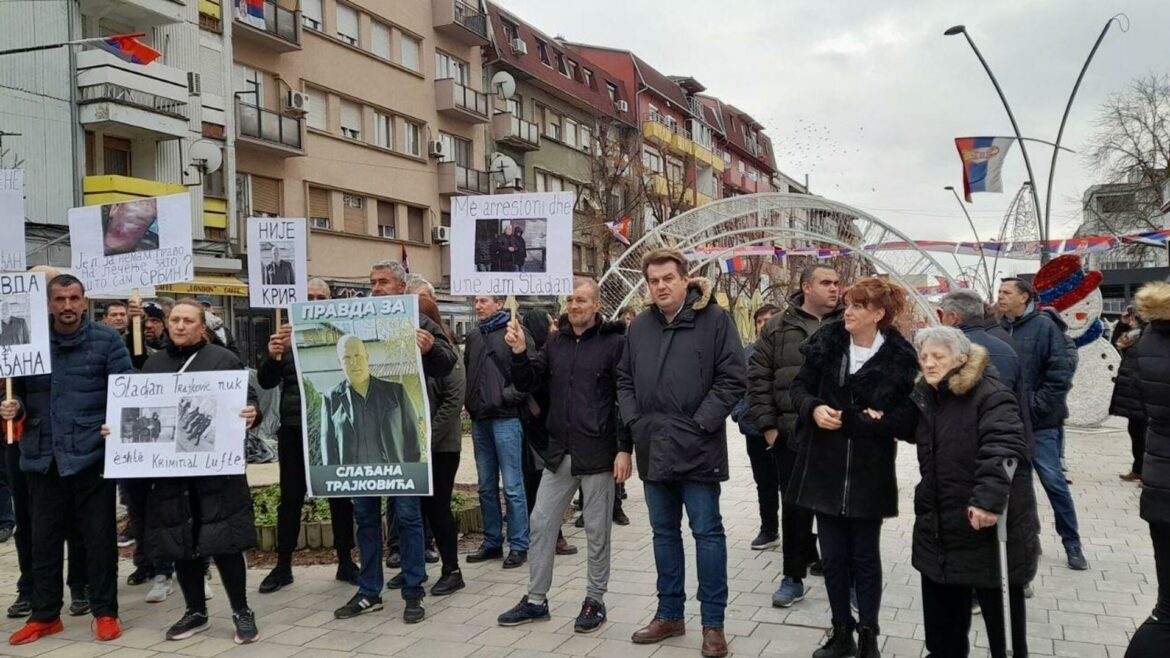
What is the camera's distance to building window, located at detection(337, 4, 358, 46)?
97.6 ft

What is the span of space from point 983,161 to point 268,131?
17943mm

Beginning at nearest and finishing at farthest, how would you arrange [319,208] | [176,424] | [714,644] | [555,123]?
[714,644] → [176,424] → [319,208] → [555,123]

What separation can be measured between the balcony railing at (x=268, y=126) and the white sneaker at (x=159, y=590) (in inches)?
811

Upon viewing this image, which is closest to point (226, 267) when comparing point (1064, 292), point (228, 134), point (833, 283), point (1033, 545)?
point (228, 134)

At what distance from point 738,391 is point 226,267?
67.4ft

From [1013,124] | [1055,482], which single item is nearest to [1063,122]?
[1013,124]

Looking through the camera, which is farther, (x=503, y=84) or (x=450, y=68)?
(x=503, y=84)

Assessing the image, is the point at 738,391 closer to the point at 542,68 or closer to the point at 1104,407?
the point at 1104,407

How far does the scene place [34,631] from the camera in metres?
5.72

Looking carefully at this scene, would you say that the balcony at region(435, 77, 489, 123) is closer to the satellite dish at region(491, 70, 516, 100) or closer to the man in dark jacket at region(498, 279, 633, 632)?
the satellite dish at region(491, 70, 516, 100)

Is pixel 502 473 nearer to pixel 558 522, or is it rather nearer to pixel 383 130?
pixel 558 522

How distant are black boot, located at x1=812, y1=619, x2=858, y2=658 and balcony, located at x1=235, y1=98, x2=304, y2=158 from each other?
23.4 meters

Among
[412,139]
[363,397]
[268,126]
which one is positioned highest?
[412,139]

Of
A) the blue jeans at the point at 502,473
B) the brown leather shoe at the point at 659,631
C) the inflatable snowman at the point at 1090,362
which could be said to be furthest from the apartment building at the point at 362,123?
the brown leather shoe at the point at 659,631
